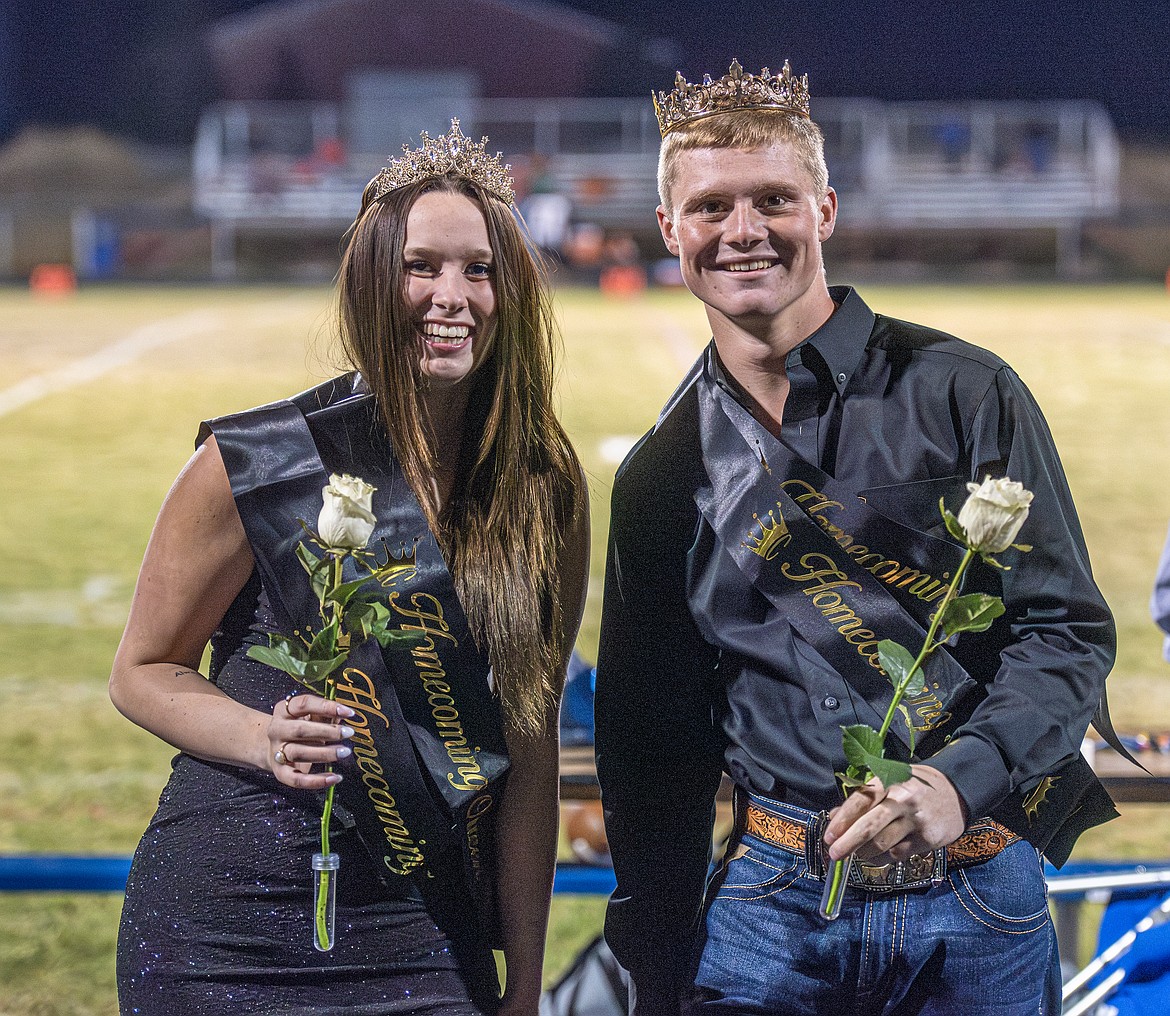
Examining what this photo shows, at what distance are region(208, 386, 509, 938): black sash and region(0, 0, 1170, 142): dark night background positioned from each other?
28.3 meters

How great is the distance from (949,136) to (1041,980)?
2613 cm

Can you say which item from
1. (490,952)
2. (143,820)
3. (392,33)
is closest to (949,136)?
(392,33)

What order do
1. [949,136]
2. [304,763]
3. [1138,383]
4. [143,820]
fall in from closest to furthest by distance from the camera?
[304,763] → [143,820] → [1138,383] → [949,136]

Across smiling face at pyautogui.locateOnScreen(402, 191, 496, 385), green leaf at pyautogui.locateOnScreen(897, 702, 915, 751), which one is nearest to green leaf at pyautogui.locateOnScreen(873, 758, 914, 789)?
green leaf at pyautogui.locateOnScreen(897, 702, 915, 751)

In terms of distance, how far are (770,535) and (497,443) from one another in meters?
0.35

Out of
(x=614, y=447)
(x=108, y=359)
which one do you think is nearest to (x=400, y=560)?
(x=614, y=447)

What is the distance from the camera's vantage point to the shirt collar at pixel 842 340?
1.71 m

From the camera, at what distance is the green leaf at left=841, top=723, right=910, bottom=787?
1.44 m

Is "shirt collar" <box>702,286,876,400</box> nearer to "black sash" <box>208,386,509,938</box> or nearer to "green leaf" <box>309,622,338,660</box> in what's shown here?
"black sash" <box>208,386,509,938</box>

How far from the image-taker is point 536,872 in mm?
1839

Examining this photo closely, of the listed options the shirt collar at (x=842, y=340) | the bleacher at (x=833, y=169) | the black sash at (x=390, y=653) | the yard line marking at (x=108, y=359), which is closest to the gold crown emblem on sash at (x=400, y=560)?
the black sash at (x=390, y=653)

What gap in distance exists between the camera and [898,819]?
1.46 meters

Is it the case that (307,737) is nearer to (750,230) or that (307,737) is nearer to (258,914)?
(258,914)

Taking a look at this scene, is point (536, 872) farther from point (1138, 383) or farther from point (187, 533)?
point (1138, 383)
